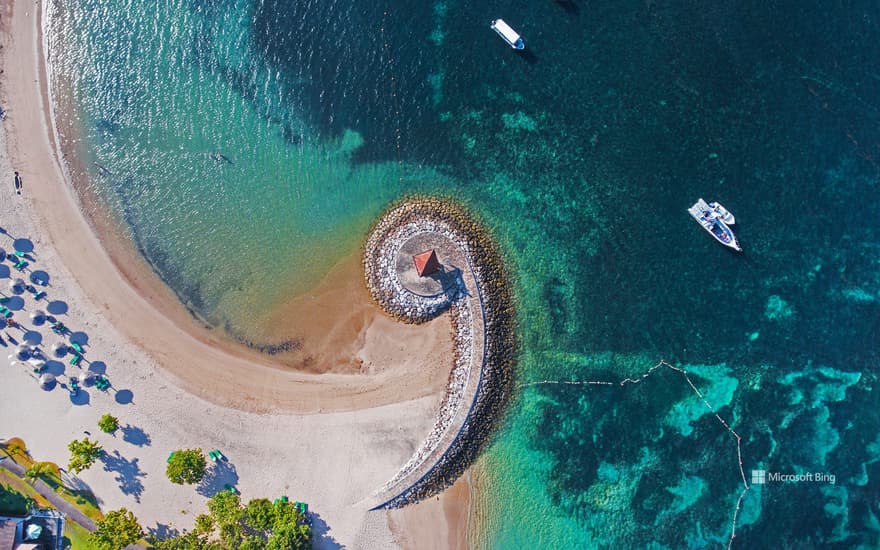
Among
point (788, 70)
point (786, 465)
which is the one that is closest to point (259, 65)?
point (788, 70)

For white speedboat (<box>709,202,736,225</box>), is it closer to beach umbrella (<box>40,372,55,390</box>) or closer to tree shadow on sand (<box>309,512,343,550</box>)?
tree shadow on sand (<box>309,512,343,550</box>)

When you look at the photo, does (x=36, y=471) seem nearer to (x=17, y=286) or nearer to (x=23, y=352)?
(x=23, y=352)

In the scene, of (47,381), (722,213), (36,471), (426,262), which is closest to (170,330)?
(47,381)

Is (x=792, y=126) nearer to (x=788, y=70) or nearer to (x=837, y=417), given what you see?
(x=788, y=70)

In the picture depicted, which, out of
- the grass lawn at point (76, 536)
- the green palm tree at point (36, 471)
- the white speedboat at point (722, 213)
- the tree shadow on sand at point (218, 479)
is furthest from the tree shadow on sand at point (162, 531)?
the white speedboat at point (722, 213)

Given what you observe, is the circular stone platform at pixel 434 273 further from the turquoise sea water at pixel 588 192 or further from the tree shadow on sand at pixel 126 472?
the tree shadow on sand at pixel 126 472

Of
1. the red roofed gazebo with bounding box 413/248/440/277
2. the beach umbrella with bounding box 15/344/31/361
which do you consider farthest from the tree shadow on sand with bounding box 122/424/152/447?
the red roofed gazebo with bounding box 413/248/440/277
